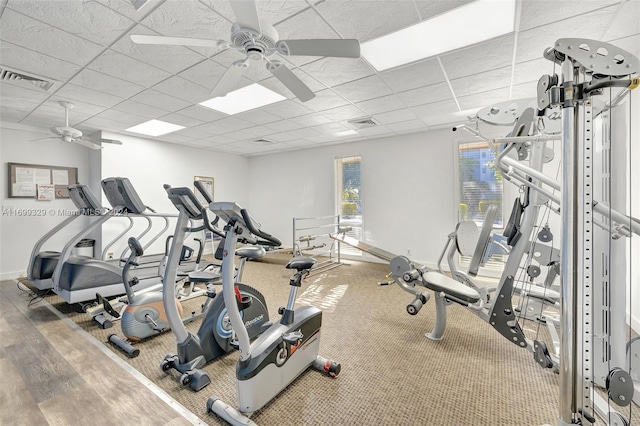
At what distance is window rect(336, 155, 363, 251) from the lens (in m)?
6.20

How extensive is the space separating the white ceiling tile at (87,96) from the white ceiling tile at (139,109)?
0.30 feet

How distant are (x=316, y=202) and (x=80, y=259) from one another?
443 centimetres

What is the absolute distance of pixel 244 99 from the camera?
12.1ft

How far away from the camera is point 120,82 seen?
3.11m

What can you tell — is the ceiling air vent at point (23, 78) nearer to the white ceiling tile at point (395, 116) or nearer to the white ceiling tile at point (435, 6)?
the white ceiling tile at point (435, 6)

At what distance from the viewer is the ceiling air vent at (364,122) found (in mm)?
4517

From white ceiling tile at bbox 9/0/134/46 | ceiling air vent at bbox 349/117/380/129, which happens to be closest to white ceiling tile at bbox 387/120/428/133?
ceiling air vent at bbox 349/117/380/129

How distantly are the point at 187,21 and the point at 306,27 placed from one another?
87 centimetres

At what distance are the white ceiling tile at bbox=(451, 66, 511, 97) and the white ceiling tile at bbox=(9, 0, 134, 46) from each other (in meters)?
3.14

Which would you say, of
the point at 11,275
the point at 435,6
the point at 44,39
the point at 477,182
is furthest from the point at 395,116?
the point at 11,275

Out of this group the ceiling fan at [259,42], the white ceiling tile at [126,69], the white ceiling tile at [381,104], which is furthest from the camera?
the white ceiling tile at [381,104]

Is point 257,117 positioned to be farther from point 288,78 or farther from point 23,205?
point 23,205

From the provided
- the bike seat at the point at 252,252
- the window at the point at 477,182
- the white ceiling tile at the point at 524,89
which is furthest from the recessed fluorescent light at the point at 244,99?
the window at the point at 477,182

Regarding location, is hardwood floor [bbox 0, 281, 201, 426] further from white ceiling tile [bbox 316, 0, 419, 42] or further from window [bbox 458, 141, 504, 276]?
window [bbox 458, 141, 504, 276]
